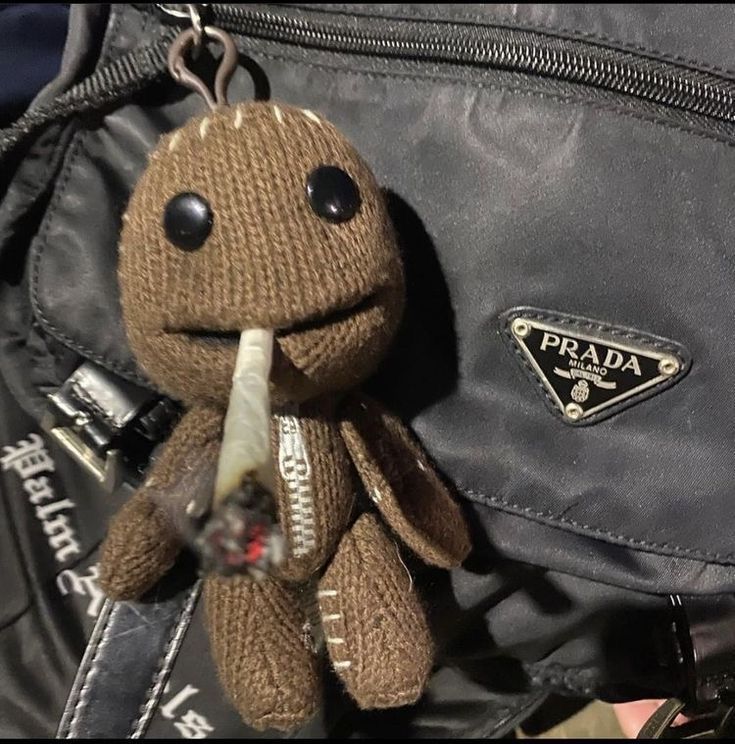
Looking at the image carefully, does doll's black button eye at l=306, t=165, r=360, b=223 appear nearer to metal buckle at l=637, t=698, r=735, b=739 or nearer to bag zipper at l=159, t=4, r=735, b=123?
bag zipper at l=159, t=4, r=735, b=123

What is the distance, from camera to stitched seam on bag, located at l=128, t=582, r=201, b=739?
0.47 metres

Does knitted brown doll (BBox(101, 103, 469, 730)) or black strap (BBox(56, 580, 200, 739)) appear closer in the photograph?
knitted brown doll (BBox(101, 103, 469, 730))

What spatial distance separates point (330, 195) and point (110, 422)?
0.67ft

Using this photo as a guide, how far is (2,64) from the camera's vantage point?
1.61ft

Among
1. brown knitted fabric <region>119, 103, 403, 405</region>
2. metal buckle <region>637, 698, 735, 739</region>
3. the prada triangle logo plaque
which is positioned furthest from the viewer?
metal buckle <region>637, 698, 735, 739</region>

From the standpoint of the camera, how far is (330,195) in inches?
12.8

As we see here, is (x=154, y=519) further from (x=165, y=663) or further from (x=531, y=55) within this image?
(x=531, y=55)

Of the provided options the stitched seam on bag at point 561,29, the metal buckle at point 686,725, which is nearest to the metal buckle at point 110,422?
the stitched seam on bag at point 561,29

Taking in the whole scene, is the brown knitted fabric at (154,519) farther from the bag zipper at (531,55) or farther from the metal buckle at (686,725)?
the metal buckle at (686,725)

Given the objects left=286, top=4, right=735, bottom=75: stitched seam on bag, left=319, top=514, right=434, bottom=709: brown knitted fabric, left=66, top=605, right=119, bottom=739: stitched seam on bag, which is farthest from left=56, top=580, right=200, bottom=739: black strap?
left=286, top=4, right=735, bottom=75: stitched seam on bag

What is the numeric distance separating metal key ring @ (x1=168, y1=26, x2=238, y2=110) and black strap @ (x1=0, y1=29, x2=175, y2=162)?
0.05 feet

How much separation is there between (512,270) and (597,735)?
0.46 meters

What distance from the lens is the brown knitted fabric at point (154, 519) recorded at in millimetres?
376

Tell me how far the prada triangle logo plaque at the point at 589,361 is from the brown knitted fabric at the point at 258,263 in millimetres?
99
